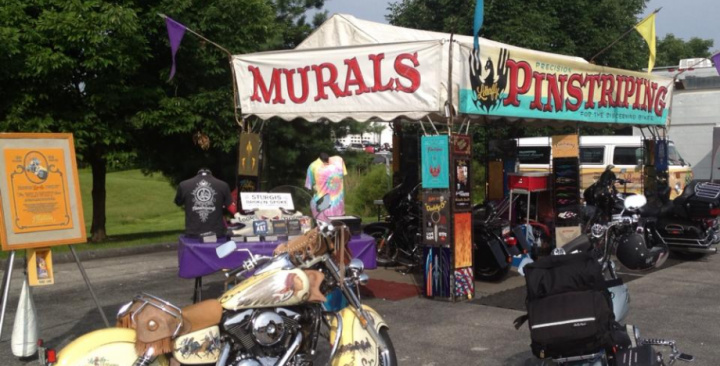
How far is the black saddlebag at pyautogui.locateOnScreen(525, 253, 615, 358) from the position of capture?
13.9ft

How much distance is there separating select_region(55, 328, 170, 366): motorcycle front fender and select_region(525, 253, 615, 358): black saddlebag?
2.38 metres

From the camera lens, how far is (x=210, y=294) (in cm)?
906

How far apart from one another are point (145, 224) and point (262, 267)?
884 inches

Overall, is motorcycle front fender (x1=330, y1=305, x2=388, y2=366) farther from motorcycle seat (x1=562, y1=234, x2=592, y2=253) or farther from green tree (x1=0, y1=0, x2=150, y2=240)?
green tree (x1=0, y1=0, x2=150, y2=240)

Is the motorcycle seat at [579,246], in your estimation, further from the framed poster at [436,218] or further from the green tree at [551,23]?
the green tree at [551,23]

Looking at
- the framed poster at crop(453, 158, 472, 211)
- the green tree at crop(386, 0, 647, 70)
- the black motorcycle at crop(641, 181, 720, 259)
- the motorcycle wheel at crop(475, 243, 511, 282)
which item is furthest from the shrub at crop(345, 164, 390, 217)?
the framed poster at crop(453, 158, 472, 211)

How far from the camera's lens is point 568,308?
14.0 feet

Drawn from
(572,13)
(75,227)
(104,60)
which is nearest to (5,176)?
(75,227)

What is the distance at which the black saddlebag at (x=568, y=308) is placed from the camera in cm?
424

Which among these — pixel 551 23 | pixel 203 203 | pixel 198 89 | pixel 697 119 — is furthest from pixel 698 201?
pixel 551 23

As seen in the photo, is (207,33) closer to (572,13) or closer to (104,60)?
(104,60)

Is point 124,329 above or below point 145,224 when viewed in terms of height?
above

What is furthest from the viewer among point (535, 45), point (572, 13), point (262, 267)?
point (572, 13)

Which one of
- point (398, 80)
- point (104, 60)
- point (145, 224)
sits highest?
point (104, 60)
